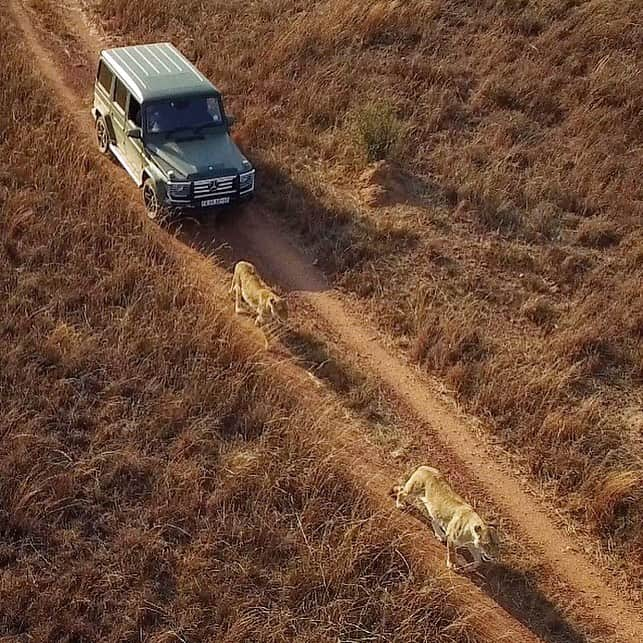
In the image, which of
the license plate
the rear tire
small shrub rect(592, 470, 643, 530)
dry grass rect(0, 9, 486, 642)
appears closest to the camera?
dry grass rect(0, 9, 486, 642)

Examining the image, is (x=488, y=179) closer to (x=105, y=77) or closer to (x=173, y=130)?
(x=173, y=130)

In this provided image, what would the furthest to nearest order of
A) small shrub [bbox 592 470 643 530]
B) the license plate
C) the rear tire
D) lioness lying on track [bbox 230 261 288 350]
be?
1. the rear tire
2. the license plate
3. lioness lying on track [bbox 230 261 288 350]
4. small shrub [bbox 592 470 643 530]

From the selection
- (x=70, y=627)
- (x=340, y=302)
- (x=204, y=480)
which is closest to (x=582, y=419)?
(x=340, y=302)

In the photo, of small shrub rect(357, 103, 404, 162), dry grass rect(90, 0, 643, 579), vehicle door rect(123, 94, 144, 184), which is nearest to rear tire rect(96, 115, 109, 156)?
vehicle door rect(123, 94, 144, 184)

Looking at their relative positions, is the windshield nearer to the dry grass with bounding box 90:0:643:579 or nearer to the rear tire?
the dry grass with bounding box 90:0:643:579

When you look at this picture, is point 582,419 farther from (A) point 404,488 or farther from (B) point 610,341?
(A) point 404,488

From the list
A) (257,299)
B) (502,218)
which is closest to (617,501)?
(257,299)

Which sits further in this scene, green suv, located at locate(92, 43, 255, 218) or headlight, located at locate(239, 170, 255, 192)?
headlight, located at locate(239, 170, 255, 192)
